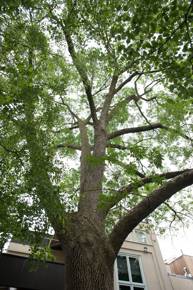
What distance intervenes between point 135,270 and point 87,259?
7576 mm

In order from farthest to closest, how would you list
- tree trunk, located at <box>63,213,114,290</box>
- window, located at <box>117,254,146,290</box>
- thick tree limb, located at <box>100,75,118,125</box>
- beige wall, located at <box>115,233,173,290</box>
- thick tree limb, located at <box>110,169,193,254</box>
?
beige wall, located at <box>115,233,173,290</box> < window, located at <box>117,254,146,290</box> < thick tree limb, located at <box>100,75,118,125</box> < thick tree limb, located at <box>110,169,193,254</box> < tree trunk, located at <box>63,213,114,290</box>

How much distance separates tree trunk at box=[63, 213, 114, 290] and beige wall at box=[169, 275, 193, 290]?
324 inches

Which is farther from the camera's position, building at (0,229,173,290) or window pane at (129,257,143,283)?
window pane at (129,257,143,283)

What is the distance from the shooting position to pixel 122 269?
1010 cm

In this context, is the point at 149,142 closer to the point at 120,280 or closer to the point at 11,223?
the point at 120,280

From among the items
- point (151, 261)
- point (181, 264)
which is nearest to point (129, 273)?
point (151, 261)

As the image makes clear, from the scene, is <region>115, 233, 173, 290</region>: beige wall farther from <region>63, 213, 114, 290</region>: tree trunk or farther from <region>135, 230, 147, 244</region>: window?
<region>63, 213, 114, 290</region>: tree trunk

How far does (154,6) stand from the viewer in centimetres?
427

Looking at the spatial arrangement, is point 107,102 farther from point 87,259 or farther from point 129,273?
point 129,273

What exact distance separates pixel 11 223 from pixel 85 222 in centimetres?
120

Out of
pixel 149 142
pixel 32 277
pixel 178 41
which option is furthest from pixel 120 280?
pixel 178 41

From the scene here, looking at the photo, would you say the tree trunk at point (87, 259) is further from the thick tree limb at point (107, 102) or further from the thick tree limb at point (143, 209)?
the thick tree limb at point (107, 102)

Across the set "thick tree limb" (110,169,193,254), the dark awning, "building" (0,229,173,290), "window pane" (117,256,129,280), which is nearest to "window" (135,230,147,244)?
"building" (0,229,173,290)

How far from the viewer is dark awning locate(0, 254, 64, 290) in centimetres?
614
